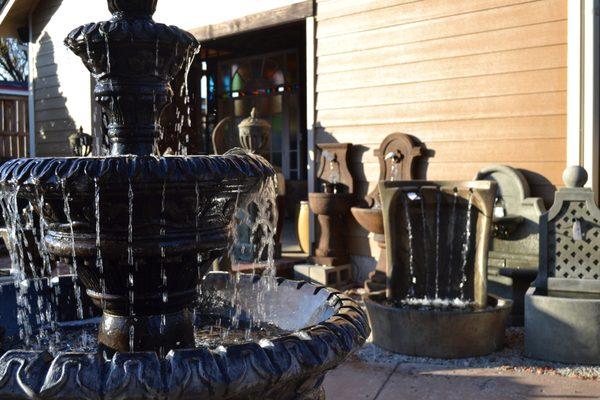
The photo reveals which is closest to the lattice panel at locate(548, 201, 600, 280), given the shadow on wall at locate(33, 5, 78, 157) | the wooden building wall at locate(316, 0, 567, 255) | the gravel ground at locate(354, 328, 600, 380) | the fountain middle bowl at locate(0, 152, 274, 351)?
the gravel ground at locate(354, 328, 600, 380)

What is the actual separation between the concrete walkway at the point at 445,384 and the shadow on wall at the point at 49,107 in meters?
8.84

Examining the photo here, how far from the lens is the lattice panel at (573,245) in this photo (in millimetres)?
4711

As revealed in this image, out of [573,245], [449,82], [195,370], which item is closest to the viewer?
[195,370]

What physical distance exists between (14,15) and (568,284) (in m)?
11.4

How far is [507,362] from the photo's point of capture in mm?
4461

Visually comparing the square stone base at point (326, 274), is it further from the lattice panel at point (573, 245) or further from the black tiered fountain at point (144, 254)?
the black tiered fountain at point (144, 254)

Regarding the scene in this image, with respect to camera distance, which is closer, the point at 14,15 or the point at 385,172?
the point at 385,172

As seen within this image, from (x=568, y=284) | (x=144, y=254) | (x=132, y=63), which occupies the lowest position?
(x=568, y=284)

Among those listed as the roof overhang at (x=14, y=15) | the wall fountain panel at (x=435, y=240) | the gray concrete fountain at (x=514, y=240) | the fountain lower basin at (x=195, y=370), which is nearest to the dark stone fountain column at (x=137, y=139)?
the fountain lower basin at (x=195, y=370)

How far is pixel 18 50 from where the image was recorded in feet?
74.1

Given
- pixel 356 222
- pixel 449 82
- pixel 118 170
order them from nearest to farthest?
pixel 118 170 < pixel 449 82 < pixel 356 222

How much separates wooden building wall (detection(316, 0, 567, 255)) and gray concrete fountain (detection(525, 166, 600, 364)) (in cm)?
110

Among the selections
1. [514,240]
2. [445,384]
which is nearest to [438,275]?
[514,240]

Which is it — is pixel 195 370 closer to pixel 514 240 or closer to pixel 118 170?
pixel 118 170
